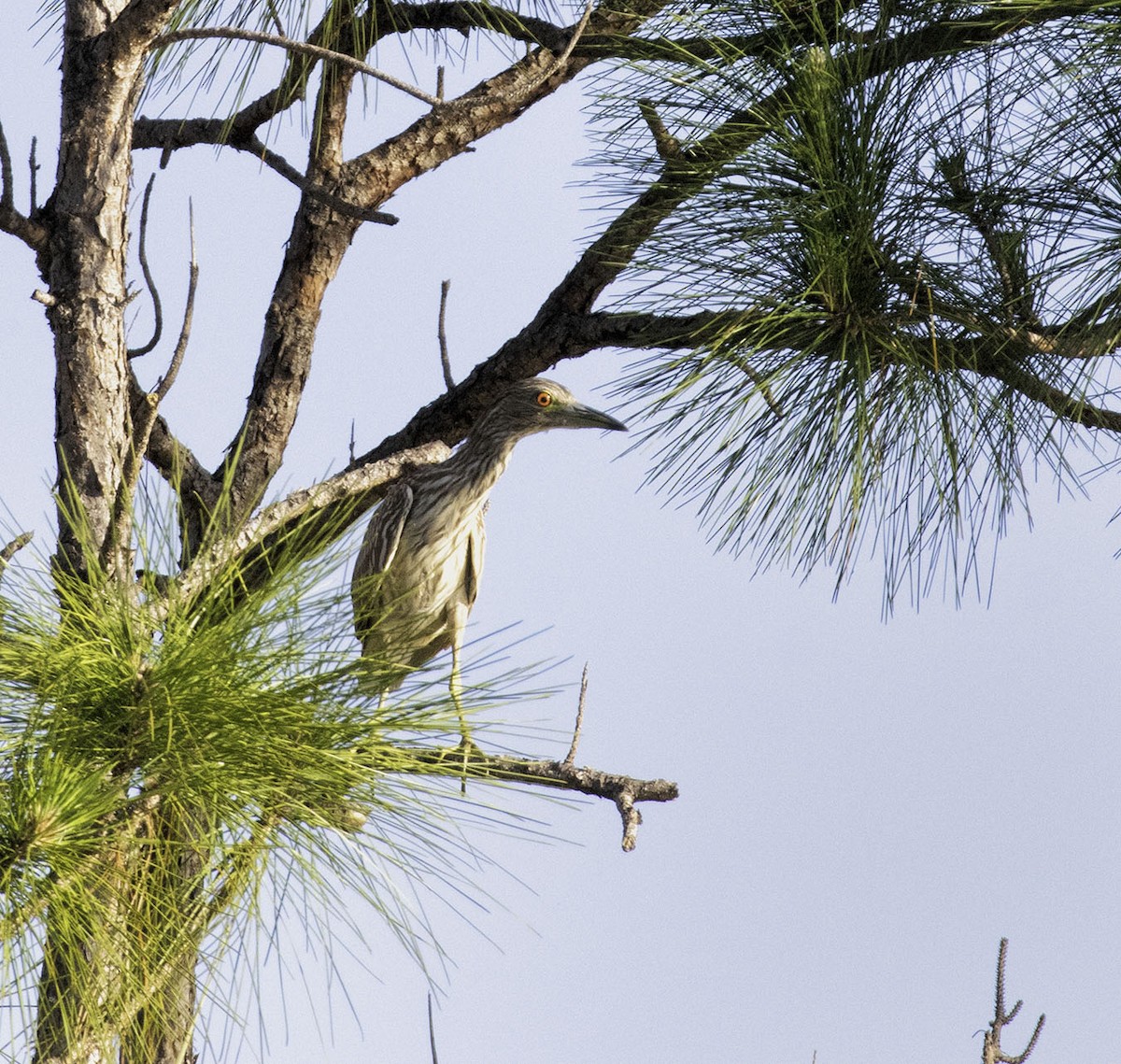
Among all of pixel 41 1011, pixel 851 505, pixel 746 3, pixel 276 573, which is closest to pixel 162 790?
pixel 276 573

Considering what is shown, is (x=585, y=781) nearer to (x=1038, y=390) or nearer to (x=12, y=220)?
(x=1038, y=390)

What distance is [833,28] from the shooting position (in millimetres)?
2311

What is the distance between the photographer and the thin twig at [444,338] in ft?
8.69

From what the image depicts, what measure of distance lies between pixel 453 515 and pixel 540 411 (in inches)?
10.5

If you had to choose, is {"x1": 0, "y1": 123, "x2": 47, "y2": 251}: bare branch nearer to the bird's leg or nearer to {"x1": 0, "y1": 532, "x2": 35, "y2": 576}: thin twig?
{"x1": 0, "y1": 532, "x2": 35, "y2": 576}: thin twig

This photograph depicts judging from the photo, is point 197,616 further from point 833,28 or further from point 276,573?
point 833,28

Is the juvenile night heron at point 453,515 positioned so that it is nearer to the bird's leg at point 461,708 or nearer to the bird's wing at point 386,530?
the bird's wing at point 386,530

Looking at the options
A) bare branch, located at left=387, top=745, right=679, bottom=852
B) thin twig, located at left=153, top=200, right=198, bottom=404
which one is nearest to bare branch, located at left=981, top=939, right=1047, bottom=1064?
bare branch, located at left=387, top=745, right=679, bottom=852

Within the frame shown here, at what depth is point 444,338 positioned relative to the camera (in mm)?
2822

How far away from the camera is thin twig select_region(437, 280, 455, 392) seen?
2650 mm

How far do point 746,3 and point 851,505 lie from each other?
2.61 feet

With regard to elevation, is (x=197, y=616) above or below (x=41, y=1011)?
above

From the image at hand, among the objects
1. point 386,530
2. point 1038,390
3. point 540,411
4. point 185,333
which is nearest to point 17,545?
point 185,333

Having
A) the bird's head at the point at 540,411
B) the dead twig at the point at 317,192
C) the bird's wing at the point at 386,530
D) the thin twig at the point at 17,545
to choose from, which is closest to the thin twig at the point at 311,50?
the dead twig at the point at 317,192
